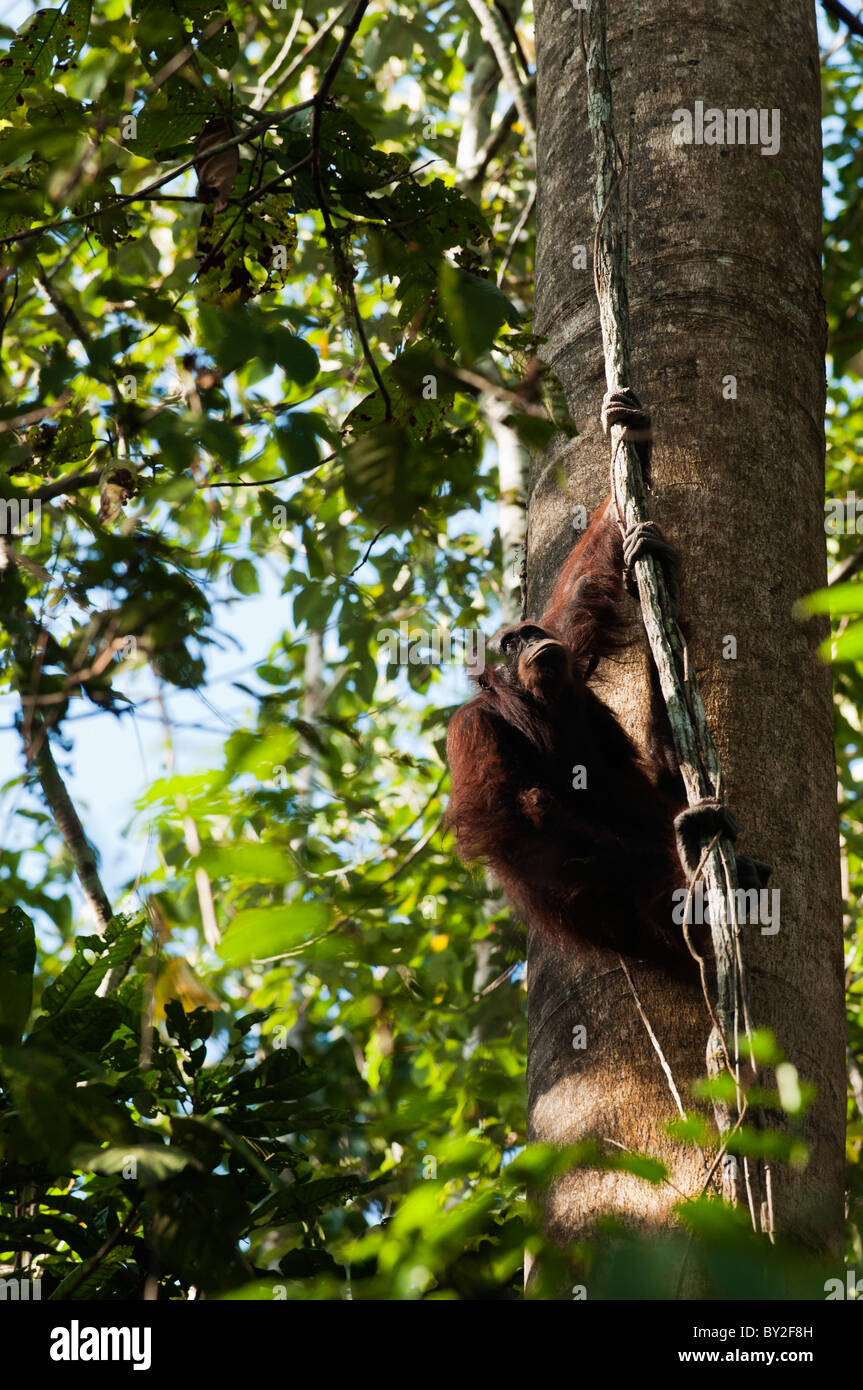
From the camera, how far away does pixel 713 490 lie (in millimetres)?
2400

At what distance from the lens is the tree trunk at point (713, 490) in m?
1.95

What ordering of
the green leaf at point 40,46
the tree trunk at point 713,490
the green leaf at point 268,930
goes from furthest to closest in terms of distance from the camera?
the green leaf at point 40,46 → the tree trunk at point 713,490 → the green leaf at point 268,930

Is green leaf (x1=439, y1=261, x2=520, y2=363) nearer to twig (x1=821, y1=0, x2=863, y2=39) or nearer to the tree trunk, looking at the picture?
the tree trunk

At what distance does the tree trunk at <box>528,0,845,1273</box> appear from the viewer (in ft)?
6.41

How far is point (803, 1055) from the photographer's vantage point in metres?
1.96

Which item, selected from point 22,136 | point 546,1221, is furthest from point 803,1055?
point 22,136

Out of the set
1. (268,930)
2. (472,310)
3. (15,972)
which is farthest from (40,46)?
(268,930)

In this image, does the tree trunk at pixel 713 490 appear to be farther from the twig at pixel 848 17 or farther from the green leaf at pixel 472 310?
the green leaf at pixel 472 310

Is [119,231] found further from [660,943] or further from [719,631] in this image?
[660,943]

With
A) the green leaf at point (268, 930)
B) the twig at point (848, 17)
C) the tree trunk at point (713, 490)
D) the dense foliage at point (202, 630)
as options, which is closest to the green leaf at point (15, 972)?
the dense foliage at point (202, 630)

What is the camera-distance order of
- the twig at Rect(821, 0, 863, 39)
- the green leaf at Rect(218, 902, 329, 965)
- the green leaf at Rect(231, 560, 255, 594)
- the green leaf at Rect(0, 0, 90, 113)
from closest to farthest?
the green leaf at Rect(218, 902, 329, 965) → the green leaf at Rect(0, 0, 90, 113) → the twig at Rect(821, 0, 863, 39) → the green leaf at Rect(231, 560, 255, 594)

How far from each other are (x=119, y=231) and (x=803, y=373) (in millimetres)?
1482

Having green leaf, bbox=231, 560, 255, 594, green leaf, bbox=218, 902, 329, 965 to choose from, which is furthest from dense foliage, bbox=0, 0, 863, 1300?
green leaf, bbox=231, 560, 255, 594
